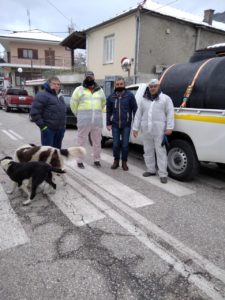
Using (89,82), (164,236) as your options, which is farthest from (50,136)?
(164,236)

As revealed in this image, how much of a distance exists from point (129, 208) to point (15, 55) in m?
40.0

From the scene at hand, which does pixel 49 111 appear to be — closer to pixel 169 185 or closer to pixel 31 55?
Result: pixel 169 185

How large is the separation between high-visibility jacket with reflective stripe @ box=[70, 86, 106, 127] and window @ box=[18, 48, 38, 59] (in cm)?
3727

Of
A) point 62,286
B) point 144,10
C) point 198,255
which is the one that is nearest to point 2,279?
point 62,286

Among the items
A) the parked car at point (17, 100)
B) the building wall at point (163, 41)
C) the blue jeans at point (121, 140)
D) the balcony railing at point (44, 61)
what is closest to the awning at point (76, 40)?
the parked car at point (17, 100)

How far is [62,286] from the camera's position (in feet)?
8.14

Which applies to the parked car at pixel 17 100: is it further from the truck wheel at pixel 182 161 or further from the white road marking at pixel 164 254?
the white road marking at pixel 164 254

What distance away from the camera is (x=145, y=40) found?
51.8 feet

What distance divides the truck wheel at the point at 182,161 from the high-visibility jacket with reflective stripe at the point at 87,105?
66.8 inches

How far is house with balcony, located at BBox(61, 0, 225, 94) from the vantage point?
15.6 meters

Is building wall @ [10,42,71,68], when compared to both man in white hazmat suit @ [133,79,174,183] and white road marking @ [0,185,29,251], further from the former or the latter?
white road marking @ [0,185,29,251]

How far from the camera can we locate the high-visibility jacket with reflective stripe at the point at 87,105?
18.9 ft

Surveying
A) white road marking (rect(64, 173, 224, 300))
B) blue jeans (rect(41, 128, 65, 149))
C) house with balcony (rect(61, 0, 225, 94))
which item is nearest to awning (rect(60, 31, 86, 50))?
house with balcony (rect(61, 0, 225, 94))

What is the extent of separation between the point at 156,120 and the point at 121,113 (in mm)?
952
